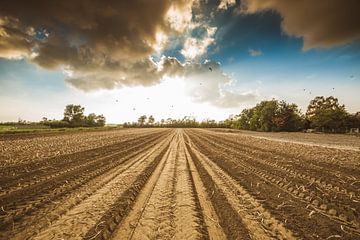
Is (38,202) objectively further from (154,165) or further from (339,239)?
(339,239)

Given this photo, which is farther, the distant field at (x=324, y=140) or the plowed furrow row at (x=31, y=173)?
the distant field at (x=324, y=140)

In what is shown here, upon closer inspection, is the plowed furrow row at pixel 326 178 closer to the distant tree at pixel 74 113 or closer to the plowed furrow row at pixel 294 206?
the plowed furrow row at pixel 294 206

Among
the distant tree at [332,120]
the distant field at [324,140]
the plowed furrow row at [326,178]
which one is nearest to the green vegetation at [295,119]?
the distant tree at [332,120]

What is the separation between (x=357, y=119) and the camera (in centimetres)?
6812

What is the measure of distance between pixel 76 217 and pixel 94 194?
1.67 meters

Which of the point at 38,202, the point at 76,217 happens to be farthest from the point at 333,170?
the point at 38,202

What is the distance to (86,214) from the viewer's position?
4.91 metres

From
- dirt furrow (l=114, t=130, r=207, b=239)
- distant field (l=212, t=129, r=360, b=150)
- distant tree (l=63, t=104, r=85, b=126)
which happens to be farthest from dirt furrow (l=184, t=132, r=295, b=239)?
distant tree (l=63, t=104, r=85, b=126)

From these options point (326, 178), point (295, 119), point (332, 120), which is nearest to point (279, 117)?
point (295, 119)

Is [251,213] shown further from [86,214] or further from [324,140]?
[324,140]

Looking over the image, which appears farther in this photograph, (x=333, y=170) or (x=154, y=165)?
(x=154, y=165)

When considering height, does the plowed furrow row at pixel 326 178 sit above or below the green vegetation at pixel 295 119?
below

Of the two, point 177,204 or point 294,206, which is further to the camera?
point 177,204

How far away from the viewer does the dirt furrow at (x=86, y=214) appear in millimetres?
4012
